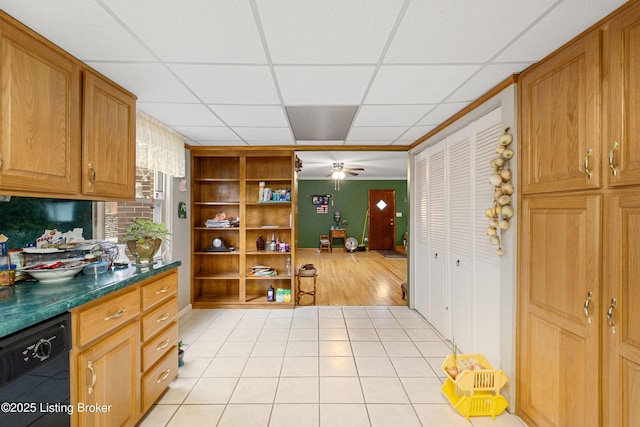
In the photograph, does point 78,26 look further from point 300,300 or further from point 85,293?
point 300,300

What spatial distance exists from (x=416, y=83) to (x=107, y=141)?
2.16 m

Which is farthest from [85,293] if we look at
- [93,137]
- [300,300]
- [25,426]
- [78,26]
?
[300,300]

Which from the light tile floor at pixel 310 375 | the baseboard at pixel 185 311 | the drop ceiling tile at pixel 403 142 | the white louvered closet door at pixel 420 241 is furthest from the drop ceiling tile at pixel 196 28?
the baseboard at pixel 185 311

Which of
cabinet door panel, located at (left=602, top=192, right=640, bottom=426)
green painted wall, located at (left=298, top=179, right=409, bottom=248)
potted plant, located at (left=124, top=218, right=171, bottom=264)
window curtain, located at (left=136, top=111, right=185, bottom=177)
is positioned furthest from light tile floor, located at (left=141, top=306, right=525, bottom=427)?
green painted wall, located at (left=298, top=179, right=409, bottom=248)

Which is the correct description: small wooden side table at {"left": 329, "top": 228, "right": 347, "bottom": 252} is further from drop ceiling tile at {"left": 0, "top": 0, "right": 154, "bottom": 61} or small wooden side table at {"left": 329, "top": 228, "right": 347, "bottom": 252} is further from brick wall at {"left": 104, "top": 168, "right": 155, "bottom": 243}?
drop ceiling tile at {"left": 0, "top": 0, "right": 154, "bottom": 61}

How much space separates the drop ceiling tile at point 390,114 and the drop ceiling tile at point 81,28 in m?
1.69

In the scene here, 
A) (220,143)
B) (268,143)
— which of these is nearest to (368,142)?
(268,143)

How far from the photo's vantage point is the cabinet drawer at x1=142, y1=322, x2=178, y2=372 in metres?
1.84

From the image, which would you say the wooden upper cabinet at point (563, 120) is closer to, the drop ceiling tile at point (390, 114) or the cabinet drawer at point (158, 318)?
the drop ceiling tile at point (390, 114)

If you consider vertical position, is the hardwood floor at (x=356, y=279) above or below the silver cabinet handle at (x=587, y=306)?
below

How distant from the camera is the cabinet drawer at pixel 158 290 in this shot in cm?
185

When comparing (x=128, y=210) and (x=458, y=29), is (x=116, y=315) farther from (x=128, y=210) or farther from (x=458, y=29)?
(x=458, y=29)

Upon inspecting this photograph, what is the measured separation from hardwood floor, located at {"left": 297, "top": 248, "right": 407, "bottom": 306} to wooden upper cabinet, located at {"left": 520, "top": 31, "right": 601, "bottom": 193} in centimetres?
309

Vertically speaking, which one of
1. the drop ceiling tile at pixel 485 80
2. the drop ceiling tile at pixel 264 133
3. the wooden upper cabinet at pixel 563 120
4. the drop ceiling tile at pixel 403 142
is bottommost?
the wooden upper cabinet at pixel 563 120
